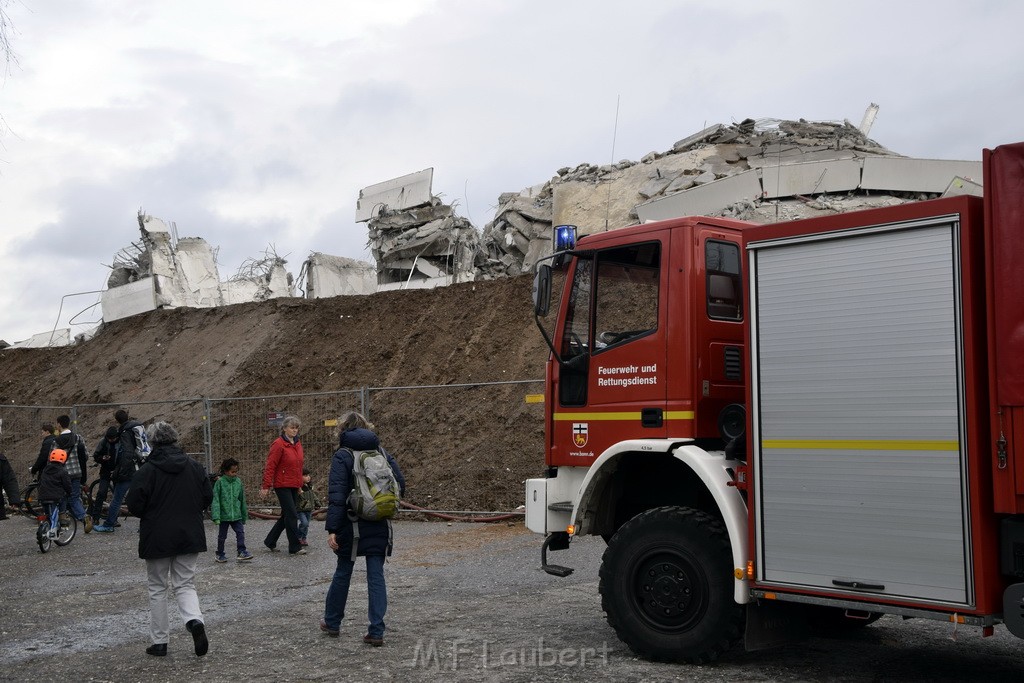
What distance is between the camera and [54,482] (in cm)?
1339

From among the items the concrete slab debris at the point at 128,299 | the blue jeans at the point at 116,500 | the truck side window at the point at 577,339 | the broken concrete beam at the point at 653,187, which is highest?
the broken concrete beam at the point at 653,187

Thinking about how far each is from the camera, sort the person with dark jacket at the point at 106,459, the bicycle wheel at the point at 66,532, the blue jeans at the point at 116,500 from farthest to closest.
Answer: the person with dark jacket at the point at 106,459, the blue jeans at the point at 116,500, the bicycle wheel at the point at 66,532

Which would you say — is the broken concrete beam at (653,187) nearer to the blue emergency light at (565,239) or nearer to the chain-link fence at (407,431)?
the chain-link fence at (407,431)

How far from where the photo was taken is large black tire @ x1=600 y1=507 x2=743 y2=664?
21.9ft

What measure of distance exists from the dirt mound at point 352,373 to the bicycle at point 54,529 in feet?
18.1

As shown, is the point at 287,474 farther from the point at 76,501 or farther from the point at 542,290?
the point at 542,290

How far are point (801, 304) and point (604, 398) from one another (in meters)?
1.81

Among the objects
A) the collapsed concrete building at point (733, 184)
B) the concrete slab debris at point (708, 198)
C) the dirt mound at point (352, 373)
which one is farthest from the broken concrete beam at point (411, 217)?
the concrete slab debris at point (708, 198)

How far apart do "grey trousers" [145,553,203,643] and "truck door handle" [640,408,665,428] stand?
3431 mm

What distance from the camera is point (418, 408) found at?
20.4 m

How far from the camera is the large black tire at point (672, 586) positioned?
6664mm

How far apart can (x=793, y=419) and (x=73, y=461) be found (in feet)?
37.7

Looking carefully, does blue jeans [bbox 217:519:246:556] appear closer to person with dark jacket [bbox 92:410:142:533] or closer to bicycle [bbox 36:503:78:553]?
bicycle [bbox 36:503:78:553]

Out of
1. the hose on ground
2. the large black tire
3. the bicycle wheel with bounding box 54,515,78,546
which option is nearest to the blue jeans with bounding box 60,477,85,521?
the bicycle wheel with bounding box 54,515,78,546
